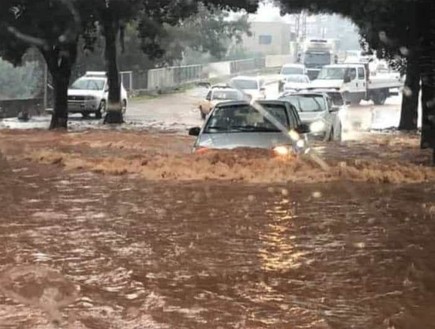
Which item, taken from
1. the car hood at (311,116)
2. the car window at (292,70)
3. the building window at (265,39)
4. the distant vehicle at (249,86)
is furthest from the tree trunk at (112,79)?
the building window at (265,39)

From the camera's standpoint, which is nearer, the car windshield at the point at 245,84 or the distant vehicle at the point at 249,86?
the distant vehicle at the point at 249,86

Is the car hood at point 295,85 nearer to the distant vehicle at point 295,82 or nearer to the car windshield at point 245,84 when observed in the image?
the distant vehicle at point 295,82

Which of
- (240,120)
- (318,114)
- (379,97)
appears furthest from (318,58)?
(240,120)

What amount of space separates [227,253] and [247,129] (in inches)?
236

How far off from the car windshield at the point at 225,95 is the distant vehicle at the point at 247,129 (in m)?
22.0

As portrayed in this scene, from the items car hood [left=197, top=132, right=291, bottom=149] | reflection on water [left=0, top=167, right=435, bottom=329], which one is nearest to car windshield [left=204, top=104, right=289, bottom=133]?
car hood [left=197, top=132, right=291, bottom=149]

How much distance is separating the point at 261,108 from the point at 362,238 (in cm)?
575

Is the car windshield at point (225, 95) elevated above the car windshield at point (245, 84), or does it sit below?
below

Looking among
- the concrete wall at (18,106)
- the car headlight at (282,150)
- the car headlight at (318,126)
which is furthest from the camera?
the concrete wall at (18,106)

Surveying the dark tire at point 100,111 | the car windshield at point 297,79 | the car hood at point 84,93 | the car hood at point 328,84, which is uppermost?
the car windshield at point 297,79

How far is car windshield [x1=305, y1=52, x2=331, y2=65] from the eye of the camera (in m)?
57.6

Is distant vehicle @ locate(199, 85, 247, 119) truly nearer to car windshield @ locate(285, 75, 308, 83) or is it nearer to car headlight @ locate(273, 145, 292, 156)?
car windshield @ locate(285, 75, 308, 83)

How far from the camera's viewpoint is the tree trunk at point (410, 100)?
29266 mm

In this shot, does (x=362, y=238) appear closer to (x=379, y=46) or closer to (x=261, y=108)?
(x=261, y=108)
